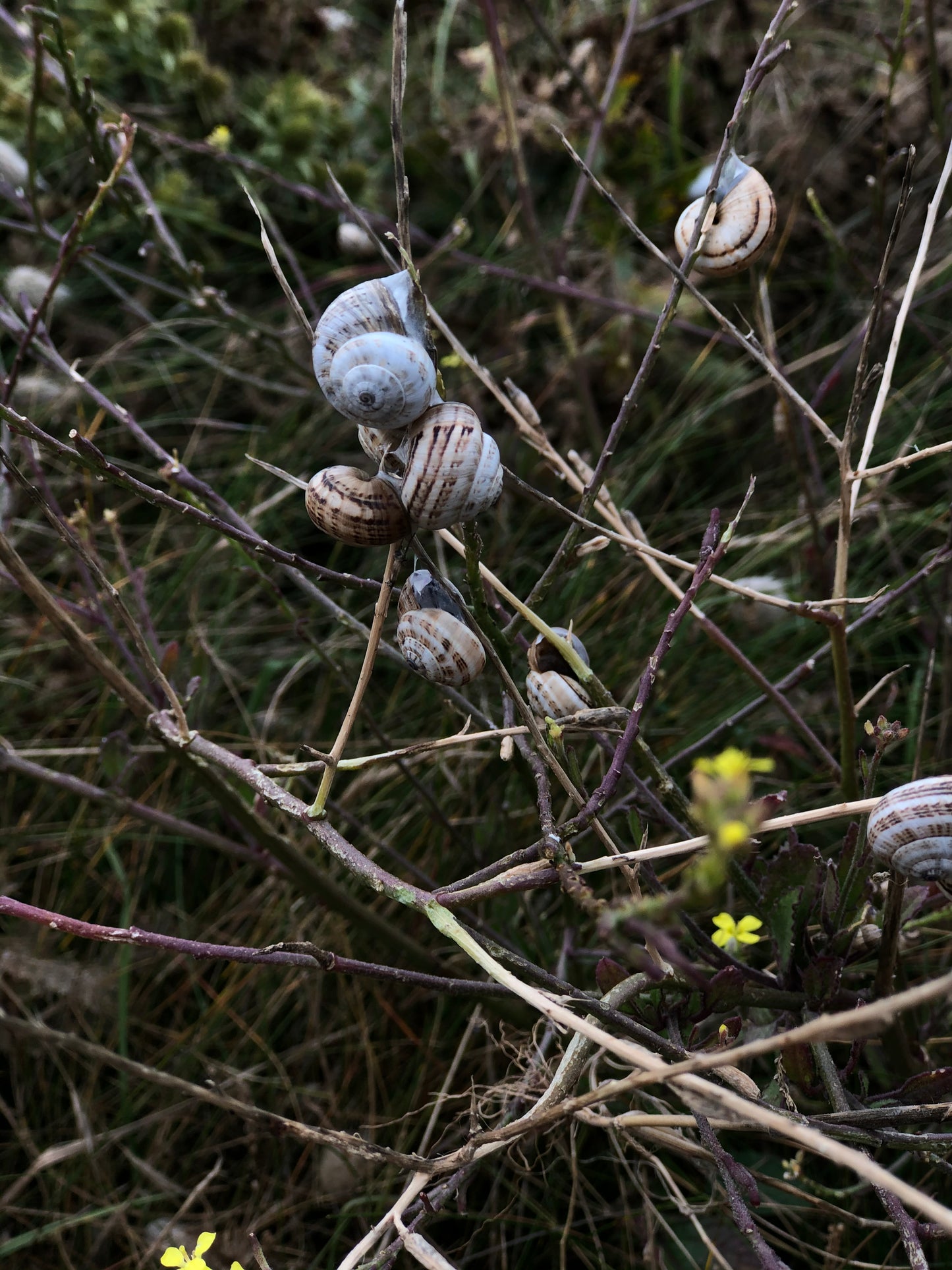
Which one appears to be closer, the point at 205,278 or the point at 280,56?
the point at 205,278

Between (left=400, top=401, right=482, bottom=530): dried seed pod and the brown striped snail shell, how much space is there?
0.44 meters

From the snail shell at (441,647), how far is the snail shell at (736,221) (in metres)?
0.50

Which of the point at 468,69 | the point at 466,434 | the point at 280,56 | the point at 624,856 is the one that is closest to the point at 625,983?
the point at 624,856

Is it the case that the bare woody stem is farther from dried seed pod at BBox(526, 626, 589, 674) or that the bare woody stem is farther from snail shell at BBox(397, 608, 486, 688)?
dried seed pod at BBox(526, 626, 589, 674)

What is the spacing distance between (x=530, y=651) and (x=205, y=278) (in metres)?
2.02

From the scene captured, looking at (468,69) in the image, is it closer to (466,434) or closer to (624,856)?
(466,434)

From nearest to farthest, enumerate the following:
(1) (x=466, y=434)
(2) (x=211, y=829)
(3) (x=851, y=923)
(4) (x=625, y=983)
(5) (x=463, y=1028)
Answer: (1) (x=466, y=434), (4) (x=625, y=983), (3) (x=851, y=923), (5) (x=463, y=1028), (2) (x=211, y=829)

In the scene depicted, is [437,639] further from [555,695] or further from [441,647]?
[555,695]

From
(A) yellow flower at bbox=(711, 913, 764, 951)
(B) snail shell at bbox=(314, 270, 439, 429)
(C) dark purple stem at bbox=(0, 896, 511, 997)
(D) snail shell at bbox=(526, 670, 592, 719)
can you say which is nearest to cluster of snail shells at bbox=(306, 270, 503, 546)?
(B) snail shell at bbox=(314, 270, 439, 429)

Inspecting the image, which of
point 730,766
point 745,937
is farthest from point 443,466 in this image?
point 745,937

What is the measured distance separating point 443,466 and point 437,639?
16 cm

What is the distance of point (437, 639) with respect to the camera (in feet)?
2.84

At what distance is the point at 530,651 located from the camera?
3.43 feet

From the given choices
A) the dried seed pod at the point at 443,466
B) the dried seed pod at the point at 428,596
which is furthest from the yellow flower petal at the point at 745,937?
the dried seed pod at the point at 443,466
